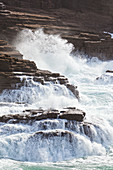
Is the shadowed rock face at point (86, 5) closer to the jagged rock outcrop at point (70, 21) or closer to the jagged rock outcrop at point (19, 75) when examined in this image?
the jagged rock outcrop at point (70, 21)

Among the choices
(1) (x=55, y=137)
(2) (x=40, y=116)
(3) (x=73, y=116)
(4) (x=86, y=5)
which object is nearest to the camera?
(1) (x=55, y=137)

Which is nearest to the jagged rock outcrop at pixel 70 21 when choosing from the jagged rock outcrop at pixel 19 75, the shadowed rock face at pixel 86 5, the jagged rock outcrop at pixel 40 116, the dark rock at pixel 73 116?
the shadowed rock face at pixel 86 5

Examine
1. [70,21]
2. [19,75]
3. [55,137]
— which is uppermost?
[70,21]

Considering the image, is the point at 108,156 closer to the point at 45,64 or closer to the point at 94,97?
the point at 94,97

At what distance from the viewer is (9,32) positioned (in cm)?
3372

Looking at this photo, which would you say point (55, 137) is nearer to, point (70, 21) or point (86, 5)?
point (70, 21)

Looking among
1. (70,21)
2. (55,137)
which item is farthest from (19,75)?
(70,21)

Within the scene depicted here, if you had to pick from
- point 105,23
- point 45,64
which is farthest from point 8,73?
point 105,23

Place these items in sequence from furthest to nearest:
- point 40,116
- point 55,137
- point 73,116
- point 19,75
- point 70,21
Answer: point 70,21
point 19,75
point 73,116
point 40,116
point 55,137

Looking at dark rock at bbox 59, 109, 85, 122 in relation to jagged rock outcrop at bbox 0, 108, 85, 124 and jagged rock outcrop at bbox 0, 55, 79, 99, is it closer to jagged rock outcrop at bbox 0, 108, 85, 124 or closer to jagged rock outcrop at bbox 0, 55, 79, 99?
jagged rock outcrop at bbox 0, 108, 85, 124

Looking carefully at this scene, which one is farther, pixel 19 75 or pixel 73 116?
pixel 19 75

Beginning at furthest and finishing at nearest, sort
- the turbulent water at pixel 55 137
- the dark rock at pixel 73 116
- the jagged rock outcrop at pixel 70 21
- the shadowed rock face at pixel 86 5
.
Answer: the shadowed rock face at pixel 86 5
the jagged rock outcrop at pixel 70 21
the dark rock at pixel 73 116
the turbulent water at pixel 55 137

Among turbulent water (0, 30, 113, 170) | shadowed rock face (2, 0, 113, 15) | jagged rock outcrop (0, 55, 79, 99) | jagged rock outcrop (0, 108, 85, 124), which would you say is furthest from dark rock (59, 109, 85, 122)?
shadowed rock face (2, 0, 113, 15)

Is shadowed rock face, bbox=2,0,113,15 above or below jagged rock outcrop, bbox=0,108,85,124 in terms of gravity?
above
